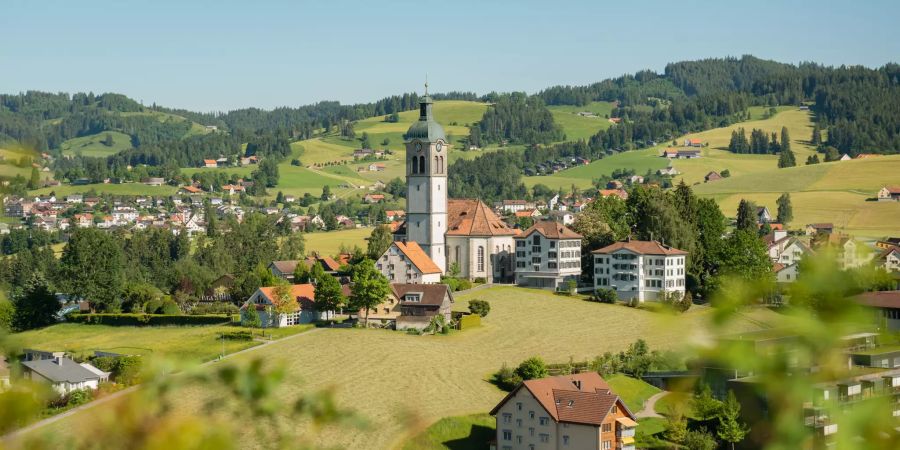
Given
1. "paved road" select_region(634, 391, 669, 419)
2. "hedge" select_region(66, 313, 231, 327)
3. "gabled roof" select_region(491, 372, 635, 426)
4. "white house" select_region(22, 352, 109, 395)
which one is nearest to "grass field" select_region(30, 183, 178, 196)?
"hedge" select_region(66, 313, 231, 327)

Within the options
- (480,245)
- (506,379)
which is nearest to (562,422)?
(506,379)

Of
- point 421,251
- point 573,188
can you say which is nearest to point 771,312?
point 421,251

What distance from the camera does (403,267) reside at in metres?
76.1

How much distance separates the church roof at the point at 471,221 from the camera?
82.6 metres

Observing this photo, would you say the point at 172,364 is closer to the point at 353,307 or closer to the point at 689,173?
the point at 353,307

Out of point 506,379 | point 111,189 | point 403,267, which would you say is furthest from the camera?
point 111,189

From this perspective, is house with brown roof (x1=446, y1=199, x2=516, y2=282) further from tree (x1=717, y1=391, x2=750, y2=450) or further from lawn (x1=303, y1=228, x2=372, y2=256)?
tree (x1=717, y1=391, x2=750, y2=450)

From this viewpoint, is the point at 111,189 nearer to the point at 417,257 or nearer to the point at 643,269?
the point at 417,257

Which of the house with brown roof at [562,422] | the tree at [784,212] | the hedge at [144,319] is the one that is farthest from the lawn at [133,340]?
the tree at [784,212]

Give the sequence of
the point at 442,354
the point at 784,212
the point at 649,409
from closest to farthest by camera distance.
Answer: the point at 649,409, the point at 442,354, the point at 784,212

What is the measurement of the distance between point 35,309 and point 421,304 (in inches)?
1078

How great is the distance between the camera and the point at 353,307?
6694cm

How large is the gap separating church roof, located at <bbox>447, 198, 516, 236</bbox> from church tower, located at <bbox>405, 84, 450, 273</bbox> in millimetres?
1639

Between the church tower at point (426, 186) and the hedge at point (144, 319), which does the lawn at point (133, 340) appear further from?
the church tower at point (426, 186)
